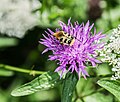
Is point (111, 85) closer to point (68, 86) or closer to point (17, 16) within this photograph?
point (68, 86)

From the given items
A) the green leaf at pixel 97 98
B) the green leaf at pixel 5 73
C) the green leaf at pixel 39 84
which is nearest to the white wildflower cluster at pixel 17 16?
the green leaf at pixel 5 73

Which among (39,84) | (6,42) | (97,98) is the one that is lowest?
(97,98)

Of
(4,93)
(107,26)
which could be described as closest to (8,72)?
(4,93)

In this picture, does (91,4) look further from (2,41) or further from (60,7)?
(2,41)

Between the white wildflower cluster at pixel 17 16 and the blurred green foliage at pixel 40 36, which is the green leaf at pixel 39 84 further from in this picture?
the white wildflower cluster at pixel 17 16

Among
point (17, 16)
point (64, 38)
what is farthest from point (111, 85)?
point (17, 16)

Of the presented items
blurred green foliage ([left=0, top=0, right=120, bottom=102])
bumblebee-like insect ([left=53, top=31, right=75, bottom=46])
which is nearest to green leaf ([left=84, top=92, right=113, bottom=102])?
blurred green foliage ([left=0, top=0, right=120, bottom=102])

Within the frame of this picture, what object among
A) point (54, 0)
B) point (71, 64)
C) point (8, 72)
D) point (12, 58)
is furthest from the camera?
point (12, 58)
